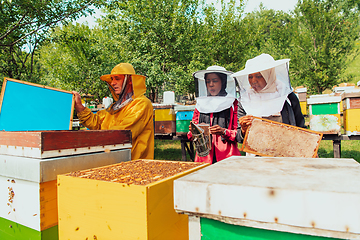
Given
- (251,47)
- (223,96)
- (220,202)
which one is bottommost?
(220,202)

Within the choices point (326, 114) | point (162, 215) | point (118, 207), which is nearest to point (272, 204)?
point (162, 215)

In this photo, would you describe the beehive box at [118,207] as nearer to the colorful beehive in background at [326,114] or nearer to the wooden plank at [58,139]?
the wooden plank at [58,139]

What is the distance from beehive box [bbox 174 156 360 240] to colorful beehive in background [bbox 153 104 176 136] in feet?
15.6

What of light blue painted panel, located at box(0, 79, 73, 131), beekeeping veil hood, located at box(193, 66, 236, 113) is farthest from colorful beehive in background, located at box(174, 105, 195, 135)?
light blue painted panel, located at box(0, 79, 73, 131)

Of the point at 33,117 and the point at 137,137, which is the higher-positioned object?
the point at 33,117

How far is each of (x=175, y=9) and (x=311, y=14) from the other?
7.35 metres

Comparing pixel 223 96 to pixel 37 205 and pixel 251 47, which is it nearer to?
pixel 37 205

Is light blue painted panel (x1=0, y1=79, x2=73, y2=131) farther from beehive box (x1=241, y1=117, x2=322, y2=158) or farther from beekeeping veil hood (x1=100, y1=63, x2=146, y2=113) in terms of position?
beehive box (x1=241, y1=117, x2=322, y2=158)

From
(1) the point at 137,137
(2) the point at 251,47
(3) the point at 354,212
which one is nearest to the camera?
(3) the point at 354,212

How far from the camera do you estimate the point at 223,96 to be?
2744mm

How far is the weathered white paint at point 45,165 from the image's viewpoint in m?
1.09

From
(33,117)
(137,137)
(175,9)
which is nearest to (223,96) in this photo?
(137,137)

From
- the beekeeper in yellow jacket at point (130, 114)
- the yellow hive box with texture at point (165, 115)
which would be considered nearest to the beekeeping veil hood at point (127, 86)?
the beekeeper in yellow jacket at point (130, 114)

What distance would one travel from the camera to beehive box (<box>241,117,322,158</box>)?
1.63 metres
